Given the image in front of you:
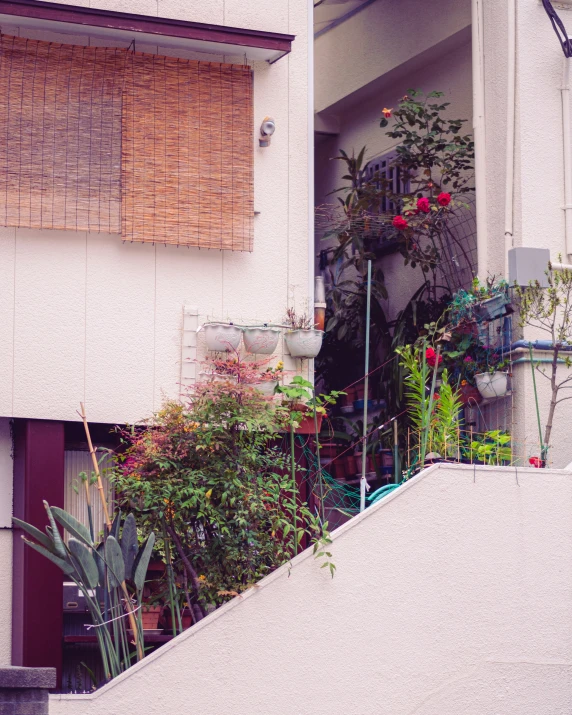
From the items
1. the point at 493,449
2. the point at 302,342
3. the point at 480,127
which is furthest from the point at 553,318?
the point at 302,342

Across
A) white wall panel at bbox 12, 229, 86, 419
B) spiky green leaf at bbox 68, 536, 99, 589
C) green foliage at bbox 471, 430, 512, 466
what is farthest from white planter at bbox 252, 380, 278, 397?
spiky green leaf at bbox 68, 536, 99, 589

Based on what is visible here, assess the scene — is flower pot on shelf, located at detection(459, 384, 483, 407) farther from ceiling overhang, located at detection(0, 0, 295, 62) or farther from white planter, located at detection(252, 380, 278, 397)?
ceiling overhang, located at detection(0, 0, 295, 62)

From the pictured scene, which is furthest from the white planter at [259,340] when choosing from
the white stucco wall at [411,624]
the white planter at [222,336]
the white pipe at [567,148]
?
the white pipe at [567,148]

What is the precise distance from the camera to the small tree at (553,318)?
976 cm

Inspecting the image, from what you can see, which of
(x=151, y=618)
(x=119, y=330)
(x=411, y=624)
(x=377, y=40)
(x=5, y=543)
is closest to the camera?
(x=411, y=624)

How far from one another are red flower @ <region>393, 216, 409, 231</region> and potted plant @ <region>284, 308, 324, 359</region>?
4.68ft

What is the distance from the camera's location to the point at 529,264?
1018cm

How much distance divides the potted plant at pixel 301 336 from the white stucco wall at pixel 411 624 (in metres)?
1.93

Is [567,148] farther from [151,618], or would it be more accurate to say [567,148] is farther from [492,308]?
[151,618]

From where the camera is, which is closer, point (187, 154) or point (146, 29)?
point (146, 29)

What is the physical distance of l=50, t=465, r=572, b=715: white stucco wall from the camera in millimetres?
8031

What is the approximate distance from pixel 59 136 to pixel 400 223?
123 inches

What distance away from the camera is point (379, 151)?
13273 millimetres

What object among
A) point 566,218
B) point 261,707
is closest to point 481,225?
point 566,218
